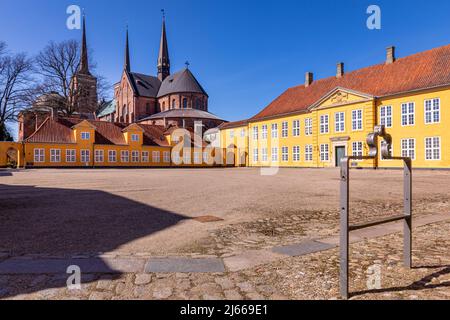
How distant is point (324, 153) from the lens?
3888cm

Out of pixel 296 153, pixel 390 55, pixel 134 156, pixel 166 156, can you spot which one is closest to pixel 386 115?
pixel 390 55

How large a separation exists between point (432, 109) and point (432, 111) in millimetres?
178

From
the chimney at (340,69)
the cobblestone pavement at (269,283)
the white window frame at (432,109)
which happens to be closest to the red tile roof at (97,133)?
the chimney at (340,69)

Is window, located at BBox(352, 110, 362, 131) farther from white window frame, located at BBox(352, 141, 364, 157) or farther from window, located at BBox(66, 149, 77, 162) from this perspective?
window, located at BBox(66, 149, 77, 162)

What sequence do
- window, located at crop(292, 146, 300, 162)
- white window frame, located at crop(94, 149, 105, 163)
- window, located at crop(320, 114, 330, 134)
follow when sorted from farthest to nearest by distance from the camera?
1. white window frame, located at crop(94, 149, 105, 163)
2. window, located at crop(292, 146, 300, 162)
3. window, located at crop(320, 114, 330, 134)

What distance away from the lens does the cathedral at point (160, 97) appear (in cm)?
6488

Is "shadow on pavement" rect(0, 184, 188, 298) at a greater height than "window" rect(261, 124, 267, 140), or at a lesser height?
lesser

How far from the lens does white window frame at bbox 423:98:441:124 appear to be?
29031 mm

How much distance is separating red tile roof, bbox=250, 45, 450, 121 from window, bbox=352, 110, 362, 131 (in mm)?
2322

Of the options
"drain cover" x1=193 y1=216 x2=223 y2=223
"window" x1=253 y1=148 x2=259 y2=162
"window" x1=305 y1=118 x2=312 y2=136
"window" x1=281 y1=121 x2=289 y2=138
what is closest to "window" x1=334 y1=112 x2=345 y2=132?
"window" x1=305 y1=118 x2=312 y2=136

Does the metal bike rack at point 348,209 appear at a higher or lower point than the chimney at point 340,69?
lower

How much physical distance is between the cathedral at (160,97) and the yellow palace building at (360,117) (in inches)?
773

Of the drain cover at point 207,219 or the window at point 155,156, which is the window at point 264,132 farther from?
the drain cover at point 207,219

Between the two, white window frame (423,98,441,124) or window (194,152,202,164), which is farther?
window (194,152,202,164)
